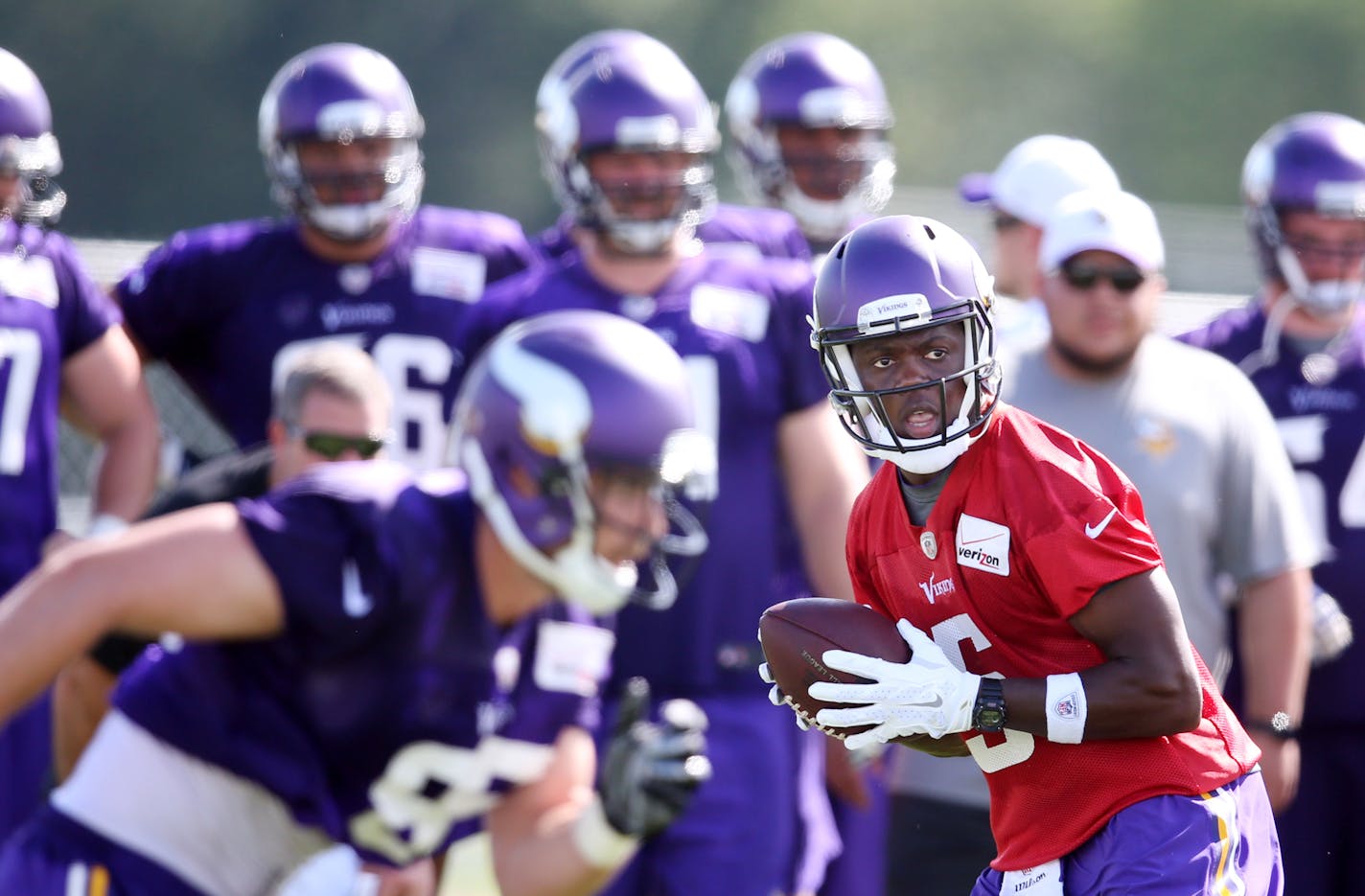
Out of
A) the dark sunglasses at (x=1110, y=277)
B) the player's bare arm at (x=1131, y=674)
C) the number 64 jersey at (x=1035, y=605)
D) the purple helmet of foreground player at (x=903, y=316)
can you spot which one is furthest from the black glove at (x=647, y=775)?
the dark sunglasses at (x=1110, y=277)

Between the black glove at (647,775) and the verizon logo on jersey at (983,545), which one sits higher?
the verizon logo on jersey at (983,545)

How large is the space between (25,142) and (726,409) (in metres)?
2.00

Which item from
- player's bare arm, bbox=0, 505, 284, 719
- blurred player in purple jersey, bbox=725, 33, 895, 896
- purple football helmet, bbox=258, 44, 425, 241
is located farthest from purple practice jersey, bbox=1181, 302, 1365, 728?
player's bare arm, bbox=0, 505, 284, 719

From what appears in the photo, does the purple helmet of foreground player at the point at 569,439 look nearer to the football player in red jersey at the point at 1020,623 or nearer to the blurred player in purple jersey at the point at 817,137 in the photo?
the football player in red jersey at the point at 1020,623

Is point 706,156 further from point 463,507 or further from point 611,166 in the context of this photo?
point 463,507

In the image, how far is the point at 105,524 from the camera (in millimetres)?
5285

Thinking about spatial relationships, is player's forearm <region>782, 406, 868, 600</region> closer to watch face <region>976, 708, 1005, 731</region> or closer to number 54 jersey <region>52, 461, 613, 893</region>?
number 54 jersey <region>52, 461, 613, 893</region>

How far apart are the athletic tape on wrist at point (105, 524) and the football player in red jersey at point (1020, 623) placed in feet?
8.87

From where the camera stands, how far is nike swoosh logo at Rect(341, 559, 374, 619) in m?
3.33

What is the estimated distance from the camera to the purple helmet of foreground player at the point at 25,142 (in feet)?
17.3

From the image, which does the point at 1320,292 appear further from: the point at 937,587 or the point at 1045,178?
the point at 937,587

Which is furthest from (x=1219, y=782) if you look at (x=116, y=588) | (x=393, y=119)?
(x=393, y=119)

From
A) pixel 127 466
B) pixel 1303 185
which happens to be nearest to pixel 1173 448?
pixel 1303 185

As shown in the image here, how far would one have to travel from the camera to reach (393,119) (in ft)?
18.3
